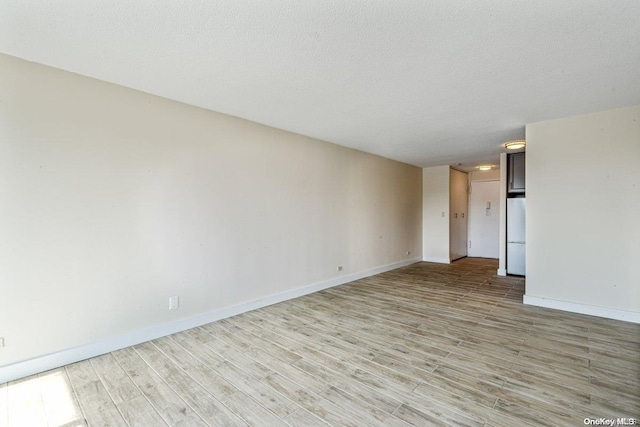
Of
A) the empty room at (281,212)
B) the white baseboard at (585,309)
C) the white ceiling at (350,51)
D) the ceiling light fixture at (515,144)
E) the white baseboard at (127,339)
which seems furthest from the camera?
the ceiling light fixture at (515,144)

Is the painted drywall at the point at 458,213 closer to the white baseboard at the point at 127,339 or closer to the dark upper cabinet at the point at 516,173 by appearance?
the dark upper cabinet at the point at 516,173

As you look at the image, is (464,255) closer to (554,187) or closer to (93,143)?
(554,187)

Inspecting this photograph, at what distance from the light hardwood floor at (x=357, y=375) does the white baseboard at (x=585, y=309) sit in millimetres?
132

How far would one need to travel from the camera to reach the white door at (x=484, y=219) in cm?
763

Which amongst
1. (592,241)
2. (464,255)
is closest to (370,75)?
(592,241)

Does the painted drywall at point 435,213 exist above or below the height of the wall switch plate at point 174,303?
above

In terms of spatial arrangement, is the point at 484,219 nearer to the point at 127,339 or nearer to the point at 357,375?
the point at 357,375

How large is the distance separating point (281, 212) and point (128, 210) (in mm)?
1885

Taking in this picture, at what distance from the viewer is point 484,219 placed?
7.83 m

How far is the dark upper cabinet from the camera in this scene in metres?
5.32

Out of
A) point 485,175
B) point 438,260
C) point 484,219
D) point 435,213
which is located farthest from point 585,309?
point 485,175

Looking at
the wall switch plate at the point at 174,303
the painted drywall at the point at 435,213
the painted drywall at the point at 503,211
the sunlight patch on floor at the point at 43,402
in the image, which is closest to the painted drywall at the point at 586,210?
the painted drywall at the point at 503,211

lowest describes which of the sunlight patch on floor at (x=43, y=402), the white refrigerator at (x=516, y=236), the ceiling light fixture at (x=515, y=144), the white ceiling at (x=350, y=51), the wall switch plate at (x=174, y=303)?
the sunlight patch on floor at (x=43, y=402)

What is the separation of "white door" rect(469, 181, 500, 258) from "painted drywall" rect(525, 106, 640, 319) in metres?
4.20
